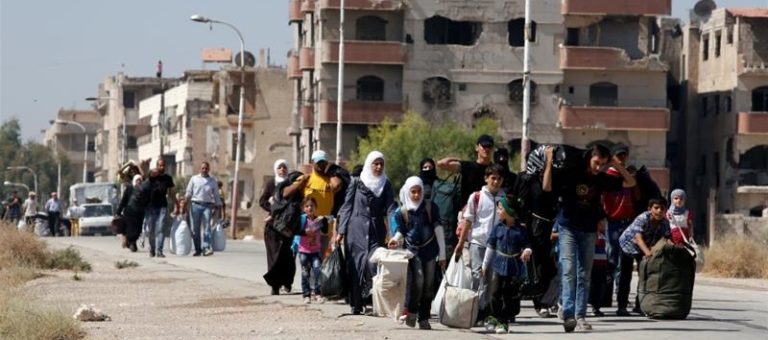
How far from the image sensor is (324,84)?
80250mm

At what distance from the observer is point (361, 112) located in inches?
3137

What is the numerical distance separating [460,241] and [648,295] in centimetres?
294

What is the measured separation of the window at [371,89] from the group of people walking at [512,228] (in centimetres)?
5946

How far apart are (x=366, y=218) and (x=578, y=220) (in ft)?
7.85

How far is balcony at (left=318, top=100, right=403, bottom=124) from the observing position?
79.5 meters

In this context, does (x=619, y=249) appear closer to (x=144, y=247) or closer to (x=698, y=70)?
(x=144, y=247)

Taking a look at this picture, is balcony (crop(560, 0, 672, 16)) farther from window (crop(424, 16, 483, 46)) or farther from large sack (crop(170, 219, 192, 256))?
large sack (crop(170, 219, 192, 256))

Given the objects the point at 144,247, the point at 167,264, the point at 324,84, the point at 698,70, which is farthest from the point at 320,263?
the point at 698,70

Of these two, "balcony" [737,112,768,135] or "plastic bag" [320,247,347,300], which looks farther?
"balcony" [737,112,768,135]

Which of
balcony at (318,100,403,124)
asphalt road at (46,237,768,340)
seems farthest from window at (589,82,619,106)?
asphalt road at (46,237,768,340)

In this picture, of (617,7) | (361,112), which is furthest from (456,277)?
(617,7)

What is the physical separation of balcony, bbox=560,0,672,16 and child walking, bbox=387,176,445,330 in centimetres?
6208

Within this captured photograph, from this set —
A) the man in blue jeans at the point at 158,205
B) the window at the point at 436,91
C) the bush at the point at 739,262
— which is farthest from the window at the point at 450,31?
the man in blue jeans at the point at 158,205

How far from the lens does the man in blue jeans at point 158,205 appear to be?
32781mm
